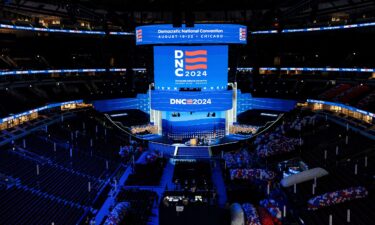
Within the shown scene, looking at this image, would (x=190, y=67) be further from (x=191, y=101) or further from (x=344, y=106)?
(x=344, y=106)

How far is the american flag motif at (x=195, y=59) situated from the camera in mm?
36344

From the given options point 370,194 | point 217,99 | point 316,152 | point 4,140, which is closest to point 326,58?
point 217,99

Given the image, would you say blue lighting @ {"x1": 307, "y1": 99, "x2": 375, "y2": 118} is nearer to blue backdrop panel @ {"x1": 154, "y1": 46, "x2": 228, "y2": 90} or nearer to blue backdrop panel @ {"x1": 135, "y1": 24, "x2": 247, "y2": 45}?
blue backdrop panel @ {"x1": 154, "y1": 46, "x2": 228, "y2": 90}

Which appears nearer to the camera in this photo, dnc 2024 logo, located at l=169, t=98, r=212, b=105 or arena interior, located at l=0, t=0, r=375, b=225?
arena interior, located at l=0, t=0, r=375, b=225

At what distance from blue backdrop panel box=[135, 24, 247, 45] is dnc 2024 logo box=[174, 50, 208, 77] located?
132cm

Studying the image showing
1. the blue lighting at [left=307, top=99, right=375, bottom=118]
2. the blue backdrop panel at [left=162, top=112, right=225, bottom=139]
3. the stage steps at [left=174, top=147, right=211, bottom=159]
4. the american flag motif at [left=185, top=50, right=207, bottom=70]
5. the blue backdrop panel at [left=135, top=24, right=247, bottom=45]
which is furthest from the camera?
the blue backdrop panel at [left=162, top=112, right=225, bottom=139]

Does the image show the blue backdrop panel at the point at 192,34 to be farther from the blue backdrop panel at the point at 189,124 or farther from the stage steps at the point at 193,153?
the stage steps at the point at 193,153

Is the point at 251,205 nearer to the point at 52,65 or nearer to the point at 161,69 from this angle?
the point at 161,69

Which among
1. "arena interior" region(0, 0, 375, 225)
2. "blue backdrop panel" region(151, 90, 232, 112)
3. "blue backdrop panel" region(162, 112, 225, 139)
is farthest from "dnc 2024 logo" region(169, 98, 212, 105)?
"blue backdrop panel" region(162, 112, 225, 139)

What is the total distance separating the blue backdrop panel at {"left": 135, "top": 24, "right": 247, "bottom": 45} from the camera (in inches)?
1385

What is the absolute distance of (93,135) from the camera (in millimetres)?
35438

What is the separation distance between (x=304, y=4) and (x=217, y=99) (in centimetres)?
1254

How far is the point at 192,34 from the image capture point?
115 ft

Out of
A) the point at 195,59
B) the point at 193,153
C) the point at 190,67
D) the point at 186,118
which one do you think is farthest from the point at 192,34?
the point at 193,153
